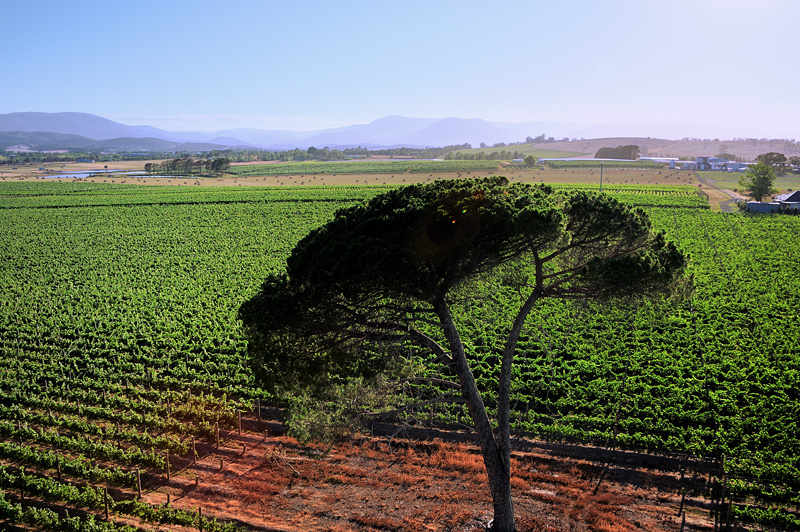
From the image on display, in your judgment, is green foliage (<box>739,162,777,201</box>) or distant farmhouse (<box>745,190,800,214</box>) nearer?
distant farmhouse (<box>745,190,800,214</box>)

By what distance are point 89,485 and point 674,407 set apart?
18.5m

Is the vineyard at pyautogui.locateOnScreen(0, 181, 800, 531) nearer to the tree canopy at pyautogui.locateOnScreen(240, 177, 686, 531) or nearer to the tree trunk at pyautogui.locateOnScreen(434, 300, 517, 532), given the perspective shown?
the tree canopy at pyautogui.locateOnScreen(240, 177, 686, 531)

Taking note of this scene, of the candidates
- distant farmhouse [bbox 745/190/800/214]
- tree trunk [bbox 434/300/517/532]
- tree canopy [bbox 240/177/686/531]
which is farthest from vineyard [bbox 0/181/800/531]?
distant farmhouse [bbox 745/190/800/214]

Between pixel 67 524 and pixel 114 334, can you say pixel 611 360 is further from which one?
pixel 114 334

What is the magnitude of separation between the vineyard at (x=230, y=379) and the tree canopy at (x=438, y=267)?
64.8 inches

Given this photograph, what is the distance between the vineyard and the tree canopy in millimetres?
1646

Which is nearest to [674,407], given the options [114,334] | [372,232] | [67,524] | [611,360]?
[611,360]

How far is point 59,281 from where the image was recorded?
3816 centimetres

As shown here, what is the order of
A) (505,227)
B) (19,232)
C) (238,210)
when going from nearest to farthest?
(505,227)
(19,232)
(238,210)

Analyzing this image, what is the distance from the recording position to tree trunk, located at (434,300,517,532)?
1185 cm

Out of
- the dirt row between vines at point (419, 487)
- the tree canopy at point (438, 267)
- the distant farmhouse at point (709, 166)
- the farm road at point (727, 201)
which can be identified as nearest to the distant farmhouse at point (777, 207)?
the farm road at point (727, 201)

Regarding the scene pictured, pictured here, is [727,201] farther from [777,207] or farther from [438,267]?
[438,267]

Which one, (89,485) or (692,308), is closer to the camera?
(89,485)

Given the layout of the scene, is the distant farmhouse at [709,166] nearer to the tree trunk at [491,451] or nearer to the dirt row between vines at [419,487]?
the dirt row between vines at [419,487]
